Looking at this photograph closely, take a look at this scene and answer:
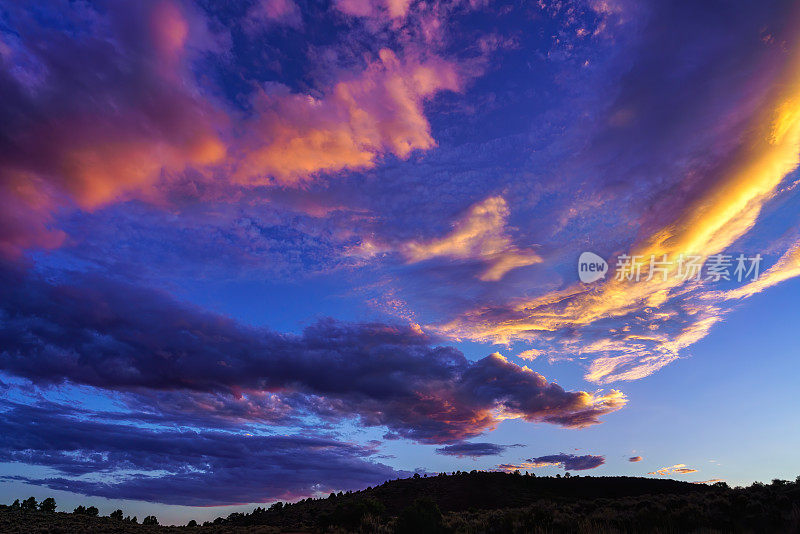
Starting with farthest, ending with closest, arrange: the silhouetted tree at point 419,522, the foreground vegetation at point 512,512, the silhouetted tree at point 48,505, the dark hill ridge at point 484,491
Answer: the dark hill ridge at point 484,491
the silhouetted tree at point 48,505
the silhouetted tree at point 419,522
the foreground vegetation at point 512,512

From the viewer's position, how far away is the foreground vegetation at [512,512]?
24.6 metres

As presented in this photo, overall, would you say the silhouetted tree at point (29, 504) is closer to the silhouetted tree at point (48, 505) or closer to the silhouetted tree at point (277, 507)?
the silhouetted tree at point (48, 505)

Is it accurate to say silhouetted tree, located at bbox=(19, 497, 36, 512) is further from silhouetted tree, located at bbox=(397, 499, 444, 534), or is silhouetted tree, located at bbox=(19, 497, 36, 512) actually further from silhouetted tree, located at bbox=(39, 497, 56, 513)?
silhouetted tree, located at bbox=(397, 499, 444, 534)

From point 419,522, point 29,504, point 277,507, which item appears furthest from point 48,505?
point 419,522

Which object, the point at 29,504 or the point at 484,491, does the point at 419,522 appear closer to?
the point at 484,491

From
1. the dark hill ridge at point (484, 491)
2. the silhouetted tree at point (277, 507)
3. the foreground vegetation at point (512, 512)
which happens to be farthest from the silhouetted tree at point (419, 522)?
the silhouetted tree at point (277, 507)

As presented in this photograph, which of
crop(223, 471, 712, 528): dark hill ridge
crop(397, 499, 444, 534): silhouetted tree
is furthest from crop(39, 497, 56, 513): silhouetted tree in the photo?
crop(397, 499, 444, 534): silhouetted tree

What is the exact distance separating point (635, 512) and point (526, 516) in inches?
279

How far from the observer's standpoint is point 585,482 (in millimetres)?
96062

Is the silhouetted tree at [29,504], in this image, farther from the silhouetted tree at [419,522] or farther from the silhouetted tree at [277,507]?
the silhouetted tree at [419,522]

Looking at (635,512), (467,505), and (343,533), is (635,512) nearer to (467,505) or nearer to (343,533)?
(343,533)

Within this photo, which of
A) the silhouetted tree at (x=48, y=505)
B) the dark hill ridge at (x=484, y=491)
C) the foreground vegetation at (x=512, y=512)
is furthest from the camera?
the dark hill ridge at (x=484, y=491)

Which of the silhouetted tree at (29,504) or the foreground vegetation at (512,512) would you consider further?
the silhouetted tree at (29,504)

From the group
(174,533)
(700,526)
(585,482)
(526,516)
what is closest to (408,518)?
(526,516)
